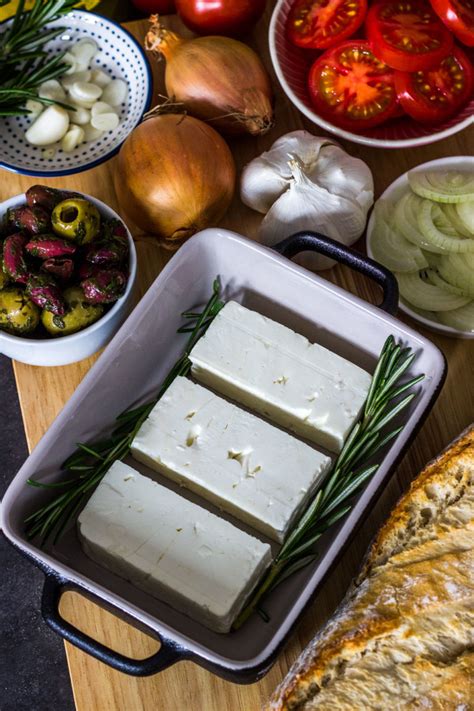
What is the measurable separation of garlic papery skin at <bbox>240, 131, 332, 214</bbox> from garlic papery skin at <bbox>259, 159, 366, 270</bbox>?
3 cm

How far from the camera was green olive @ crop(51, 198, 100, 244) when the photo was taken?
3.63ft

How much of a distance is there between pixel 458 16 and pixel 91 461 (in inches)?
32.5

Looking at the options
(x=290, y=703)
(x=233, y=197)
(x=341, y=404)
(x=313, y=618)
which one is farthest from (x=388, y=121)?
(x=290, y=703)

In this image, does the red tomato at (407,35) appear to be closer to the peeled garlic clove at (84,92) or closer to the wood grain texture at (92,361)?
the wood grain texture at (92,361)

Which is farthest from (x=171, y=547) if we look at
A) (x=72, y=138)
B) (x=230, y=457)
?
(x=72, y=138)

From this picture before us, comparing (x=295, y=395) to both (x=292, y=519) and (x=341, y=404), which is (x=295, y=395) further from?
(x=292, y=519)

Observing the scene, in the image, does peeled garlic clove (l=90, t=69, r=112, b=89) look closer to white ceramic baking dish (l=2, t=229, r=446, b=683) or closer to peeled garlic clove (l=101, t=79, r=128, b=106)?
peeled garlic clove (l=101, t=79, r=128, b=106)

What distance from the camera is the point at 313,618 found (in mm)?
1096

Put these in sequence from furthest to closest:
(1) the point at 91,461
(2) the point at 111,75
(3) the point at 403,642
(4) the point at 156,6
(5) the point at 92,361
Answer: (4) the point at 156,6, (2) the point at 111,75, (5) the point at 92,361, (1) the point at 91,461, (3) the point at 403,642

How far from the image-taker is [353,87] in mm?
1256

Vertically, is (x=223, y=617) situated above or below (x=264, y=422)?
below

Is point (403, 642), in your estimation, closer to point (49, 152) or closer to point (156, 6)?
point (49, 152)

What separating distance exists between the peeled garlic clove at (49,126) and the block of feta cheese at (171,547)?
576mm

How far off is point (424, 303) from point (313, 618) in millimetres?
470
